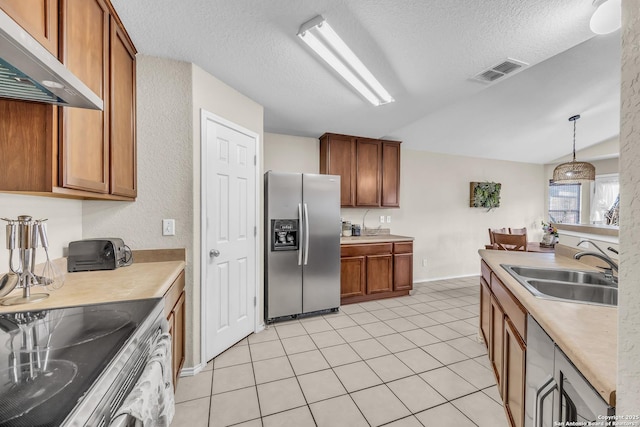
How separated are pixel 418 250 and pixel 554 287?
3.27m

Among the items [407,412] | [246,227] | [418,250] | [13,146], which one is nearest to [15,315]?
[13,146]

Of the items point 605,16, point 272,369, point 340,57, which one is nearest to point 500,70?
point 605,16

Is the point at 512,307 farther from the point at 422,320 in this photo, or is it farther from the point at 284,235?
the point at 284,235

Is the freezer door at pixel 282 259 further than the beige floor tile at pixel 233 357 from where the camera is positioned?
Yes

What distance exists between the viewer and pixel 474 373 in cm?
209

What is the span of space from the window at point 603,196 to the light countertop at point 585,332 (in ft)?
19.5

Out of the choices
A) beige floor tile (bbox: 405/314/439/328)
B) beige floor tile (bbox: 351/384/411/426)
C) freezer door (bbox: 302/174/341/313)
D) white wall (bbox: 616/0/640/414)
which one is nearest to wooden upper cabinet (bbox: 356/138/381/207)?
freezer door (bbox: 302/174/341/313)

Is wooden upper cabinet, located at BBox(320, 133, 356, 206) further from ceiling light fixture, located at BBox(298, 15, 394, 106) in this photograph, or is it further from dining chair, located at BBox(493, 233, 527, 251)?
dining chair, located at BBox(493, 233, 527, 251)

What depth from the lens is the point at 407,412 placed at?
66.4 inches

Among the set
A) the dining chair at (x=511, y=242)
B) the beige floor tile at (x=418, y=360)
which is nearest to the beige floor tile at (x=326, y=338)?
the beige floor tile at (x=418, y=360)

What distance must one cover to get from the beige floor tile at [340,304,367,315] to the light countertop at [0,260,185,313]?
7.16ft

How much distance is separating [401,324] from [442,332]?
42cm

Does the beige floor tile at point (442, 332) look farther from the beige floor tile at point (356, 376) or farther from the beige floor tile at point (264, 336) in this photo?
the beige floor tile at point (264, 336)

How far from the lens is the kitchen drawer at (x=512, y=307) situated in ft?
4.18
